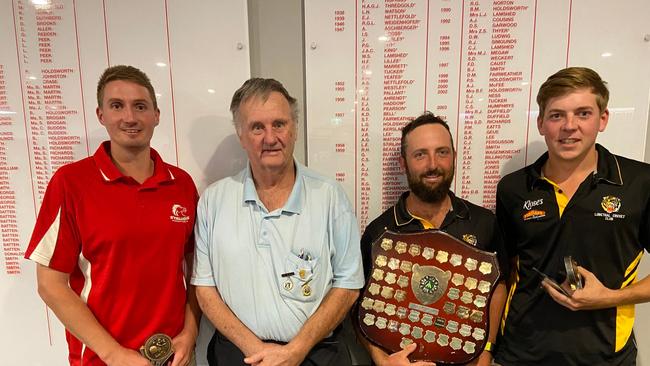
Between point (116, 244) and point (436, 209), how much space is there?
1.11 metres

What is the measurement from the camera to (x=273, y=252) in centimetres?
118

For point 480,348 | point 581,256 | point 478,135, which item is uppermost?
point 478,135

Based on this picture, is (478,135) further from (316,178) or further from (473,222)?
(316,178)

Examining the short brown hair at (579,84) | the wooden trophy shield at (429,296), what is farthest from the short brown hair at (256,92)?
the short brown hair at (579,84)

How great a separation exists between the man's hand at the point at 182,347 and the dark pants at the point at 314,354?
0.09 meters

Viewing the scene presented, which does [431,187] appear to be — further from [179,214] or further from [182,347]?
[182,347]

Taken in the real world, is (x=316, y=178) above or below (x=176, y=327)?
above

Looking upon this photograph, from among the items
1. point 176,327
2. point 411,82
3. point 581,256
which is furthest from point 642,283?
point 176,327

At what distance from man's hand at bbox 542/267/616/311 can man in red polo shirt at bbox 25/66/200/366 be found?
127 cm

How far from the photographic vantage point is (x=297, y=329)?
1.18 m

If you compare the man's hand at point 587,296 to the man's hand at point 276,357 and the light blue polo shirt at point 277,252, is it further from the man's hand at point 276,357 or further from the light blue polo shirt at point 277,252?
the man's hand at point 276,357

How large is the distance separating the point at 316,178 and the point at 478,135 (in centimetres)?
75

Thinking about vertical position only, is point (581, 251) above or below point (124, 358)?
above

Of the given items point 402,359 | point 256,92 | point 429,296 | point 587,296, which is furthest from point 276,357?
point 587,296
